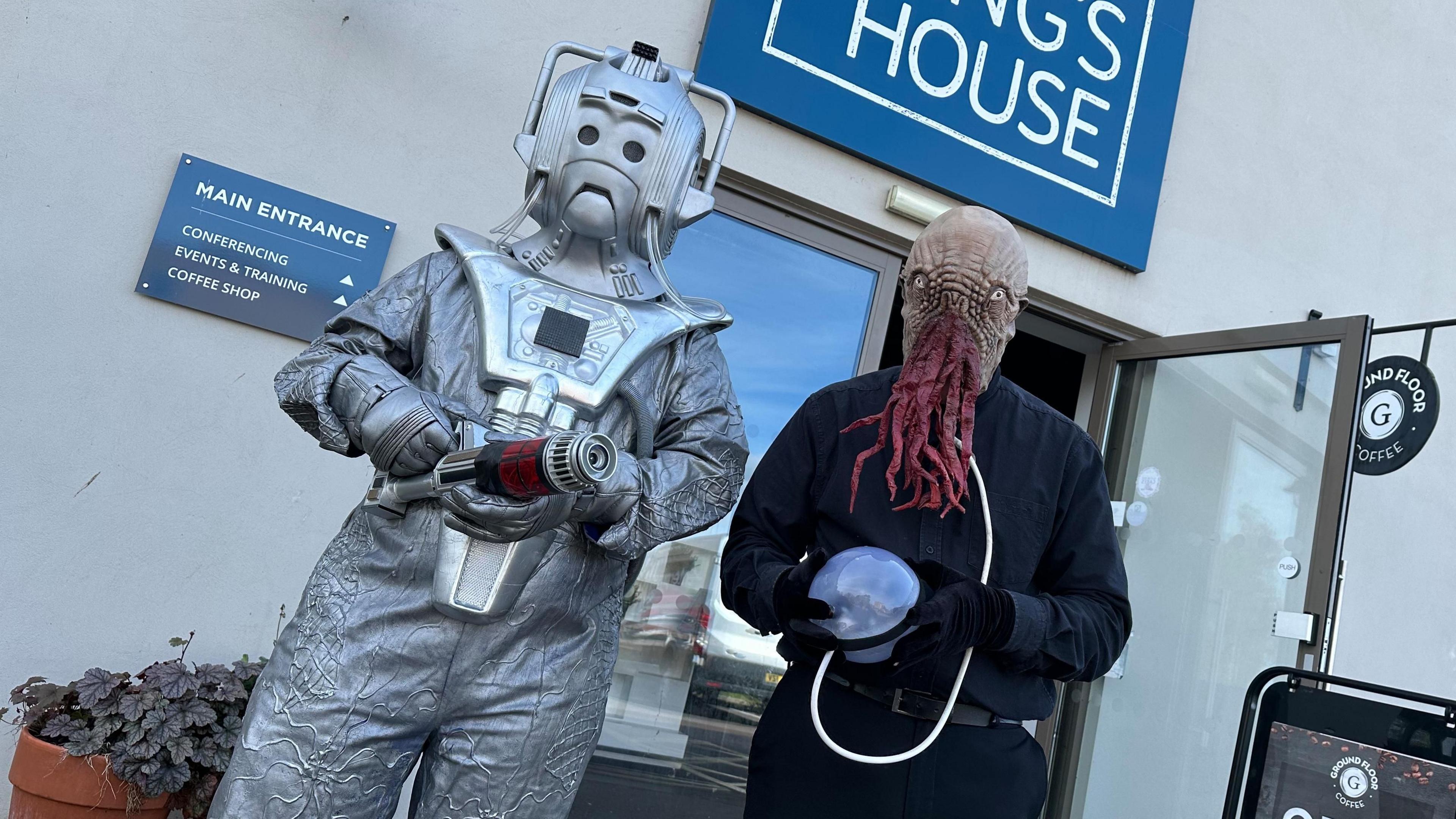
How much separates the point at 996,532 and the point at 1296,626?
8.27 feet

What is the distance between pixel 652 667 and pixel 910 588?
7.83 ft

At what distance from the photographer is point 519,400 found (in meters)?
1.81

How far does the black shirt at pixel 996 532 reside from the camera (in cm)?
160

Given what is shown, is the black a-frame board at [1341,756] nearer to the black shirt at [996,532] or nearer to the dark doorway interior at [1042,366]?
the black shirt at [996,532]

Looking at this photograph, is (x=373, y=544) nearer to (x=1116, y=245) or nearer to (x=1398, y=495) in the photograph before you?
(x=1116, y=245)

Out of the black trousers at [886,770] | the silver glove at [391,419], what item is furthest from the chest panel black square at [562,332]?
the black trousers at [886,770]

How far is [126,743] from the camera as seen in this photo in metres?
2.46

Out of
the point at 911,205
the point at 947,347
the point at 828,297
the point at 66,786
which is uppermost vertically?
the point at 911,205

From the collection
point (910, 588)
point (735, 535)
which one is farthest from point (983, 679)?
point (735, 535)

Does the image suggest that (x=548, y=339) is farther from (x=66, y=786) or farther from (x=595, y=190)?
(x=66, y=786)

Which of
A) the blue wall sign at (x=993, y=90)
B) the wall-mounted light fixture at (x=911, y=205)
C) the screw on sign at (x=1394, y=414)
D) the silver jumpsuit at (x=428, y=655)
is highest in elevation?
the blue wall sign at (x=993, y=90)

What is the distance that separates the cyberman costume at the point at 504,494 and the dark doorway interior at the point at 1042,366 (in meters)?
3.78

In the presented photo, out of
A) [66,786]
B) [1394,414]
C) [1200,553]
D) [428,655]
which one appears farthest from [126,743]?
[1394,414]

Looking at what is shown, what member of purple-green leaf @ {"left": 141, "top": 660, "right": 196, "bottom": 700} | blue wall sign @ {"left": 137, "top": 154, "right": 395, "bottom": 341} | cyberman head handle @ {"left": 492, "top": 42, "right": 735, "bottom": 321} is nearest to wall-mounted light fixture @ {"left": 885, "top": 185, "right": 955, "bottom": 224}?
blue wall sign @ {"left": 137, "top": 154, "right": 395, "bottom": 341}
